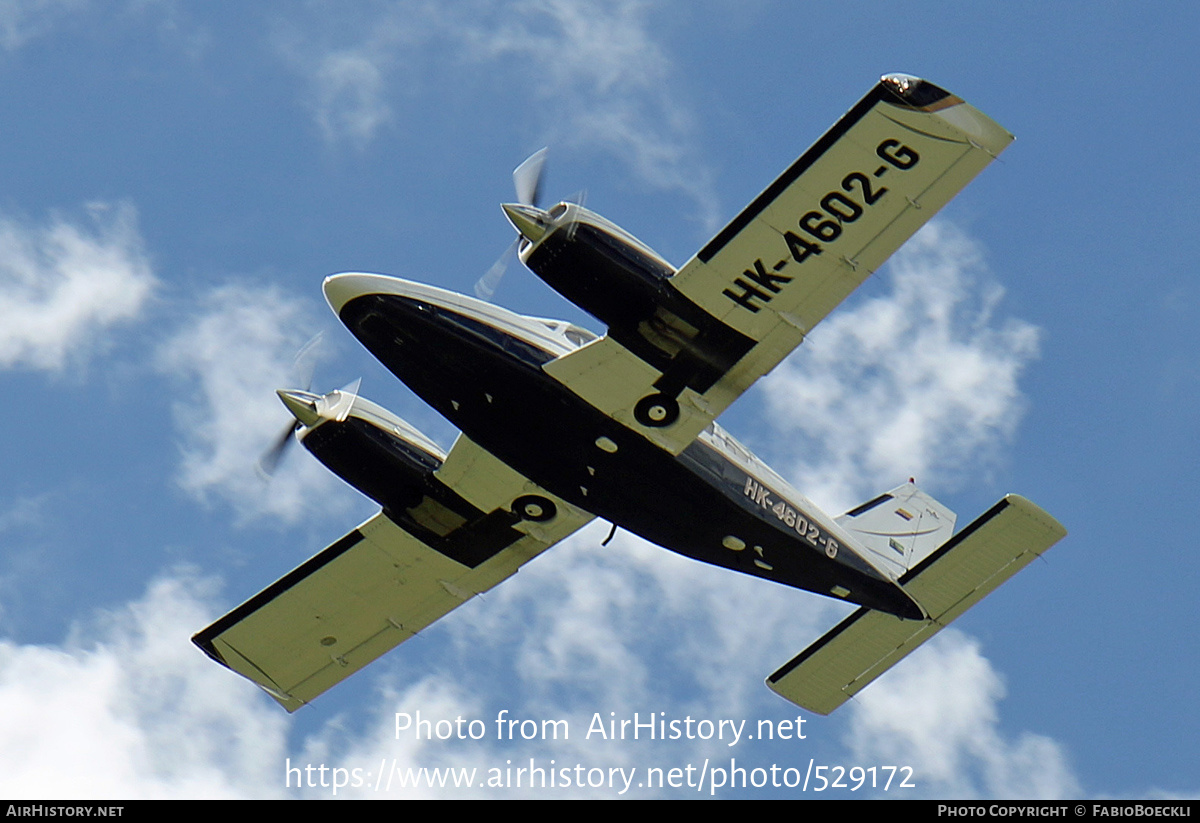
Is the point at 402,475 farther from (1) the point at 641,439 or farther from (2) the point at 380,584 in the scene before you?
(1) the point at 641,439

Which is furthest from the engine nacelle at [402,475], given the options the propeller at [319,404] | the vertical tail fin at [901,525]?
the vertical tail fin at [901,525]

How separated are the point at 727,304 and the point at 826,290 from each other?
1.37 metres

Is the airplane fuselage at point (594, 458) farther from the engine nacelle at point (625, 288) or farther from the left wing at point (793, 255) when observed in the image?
the engine nacelle at point (625, 288)

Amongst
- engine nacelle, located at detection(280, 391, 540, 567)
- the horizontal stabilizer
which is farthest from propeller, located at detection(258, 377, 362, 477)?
the horizontal stabilizer

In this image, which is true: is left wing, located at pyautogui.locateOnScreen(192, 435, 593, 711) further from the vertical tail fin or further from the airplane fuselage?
the vertical tail fin

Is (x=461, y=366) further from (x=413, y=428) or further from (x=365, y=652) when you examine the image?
(x=365, y=652)

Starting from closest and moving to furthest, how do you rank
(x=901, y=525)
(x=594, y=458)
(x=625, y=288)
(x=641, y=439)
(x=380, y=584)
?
(x=625, y=288), (x=641, y=439), (x=594, y=458), (x=380, y=584), (x=901, y=525)

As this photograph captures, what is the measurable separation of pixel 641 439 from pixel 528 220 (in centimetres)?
362

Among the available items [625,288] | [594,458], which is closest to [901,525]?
[594,458]

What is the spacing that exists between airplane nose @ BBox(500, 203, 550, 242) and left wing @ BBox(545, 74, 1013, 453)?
70.3 inches

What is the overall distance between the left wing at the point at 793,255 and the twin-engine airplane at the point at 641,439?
0.09 ft

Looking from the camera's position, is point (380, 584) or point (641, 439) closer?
point (641, 439)

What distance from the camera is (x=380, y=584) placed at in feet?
77.8

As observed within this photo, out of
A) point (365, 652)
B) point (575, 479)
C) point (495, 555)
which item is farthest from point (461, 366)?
point (365, 652)
